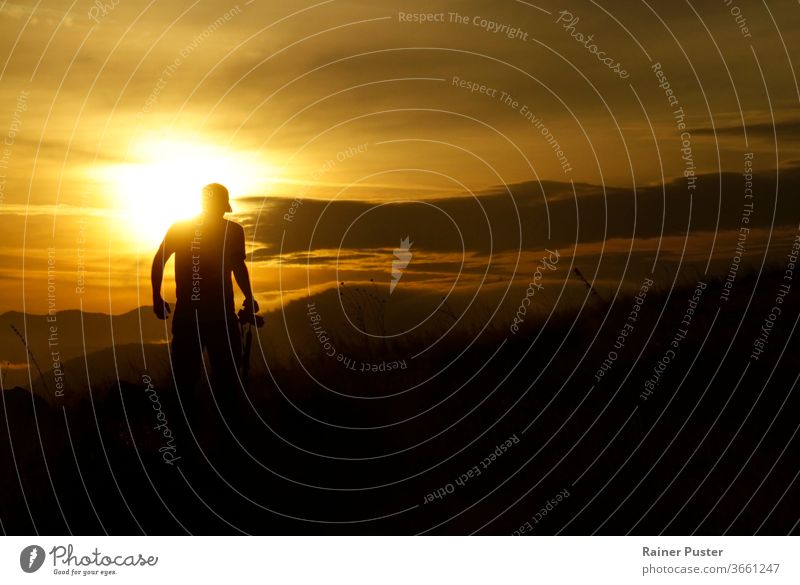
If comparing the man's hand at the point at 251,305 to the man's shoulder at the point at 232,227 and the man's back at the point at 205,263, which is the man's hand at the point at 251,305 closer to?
the man's back at the point at 205,263

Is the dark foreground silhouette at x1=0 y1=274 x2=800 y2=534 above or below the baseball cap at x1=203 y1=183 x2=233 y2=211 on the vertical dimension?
below

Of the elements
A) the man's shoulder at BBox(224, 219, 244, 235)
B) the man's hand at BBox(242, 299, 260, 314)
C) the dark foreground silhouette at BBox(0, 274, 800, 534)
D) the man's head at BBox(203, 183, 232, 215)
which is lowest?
the dark foreground silhouette at BBox(0, 274, 800, 534)

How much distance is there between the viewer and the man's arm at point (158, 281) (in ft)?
46.0

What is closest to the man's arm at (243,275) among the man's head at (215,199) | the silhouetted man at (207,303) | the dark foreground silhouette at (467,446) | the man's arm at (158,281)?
the silhouetted man at (207,303)

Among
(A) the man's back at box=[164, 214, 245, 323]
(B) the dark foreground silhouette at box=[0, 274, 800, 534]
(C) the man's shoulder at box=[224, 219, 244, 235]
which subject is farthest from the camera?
(C) the man's shoulder at box=[224, 219, 244, 235]

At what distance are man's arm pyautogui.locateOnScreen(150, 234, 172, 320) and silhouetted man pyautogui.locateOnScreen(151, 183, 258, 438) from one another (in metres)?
0.09

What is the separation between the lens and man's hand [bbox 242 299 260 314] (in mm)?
14312

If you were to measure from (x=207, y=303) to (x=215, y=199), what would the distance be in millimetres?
1316

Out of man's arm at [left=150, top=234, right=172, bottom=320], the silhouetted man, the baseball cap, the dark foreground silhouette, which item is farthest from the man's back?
the dark foreground silhouette

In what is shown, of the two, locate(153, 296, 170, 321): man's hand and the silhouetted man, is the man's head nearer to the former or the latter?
the silhouetted man

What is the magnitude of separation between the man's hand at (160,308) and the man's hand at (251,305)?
3.09ft

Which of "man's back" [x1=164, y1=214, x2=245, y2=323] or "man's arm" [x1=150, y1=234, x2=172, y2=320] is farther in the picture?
"man's back" [x1=164, y1=214, x2=245, y2=323]

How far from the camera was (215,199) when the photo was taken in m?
14.0
